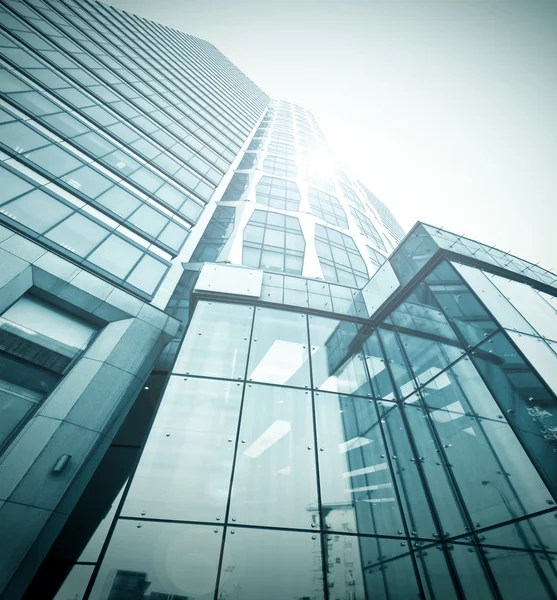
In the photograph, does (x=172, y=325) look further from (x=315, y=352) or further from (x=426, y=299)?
(x=426, y=299)

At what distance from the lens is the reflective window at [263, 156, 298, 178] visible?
88.5 ft

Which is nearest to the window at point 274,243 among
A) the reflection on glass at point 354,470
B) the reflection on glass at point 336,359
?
the reflection on glass at point 336,359

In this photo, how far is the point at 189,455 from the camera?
6730 millimetres

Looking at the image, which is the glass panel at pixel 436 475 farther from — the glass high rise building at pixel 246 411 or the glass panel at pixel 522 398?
the glass panel at pixel 522 398

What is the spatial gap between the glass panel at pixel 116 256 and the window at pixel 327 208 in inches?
556

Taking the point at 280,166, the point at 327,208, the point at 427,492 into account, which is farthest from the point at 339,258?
the point at 280,166

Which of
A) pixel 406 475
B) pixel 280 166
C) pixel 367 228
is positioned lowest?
pixel 406 475

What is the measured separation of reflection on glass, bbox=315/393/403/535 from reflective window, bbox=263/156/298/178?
911 inches

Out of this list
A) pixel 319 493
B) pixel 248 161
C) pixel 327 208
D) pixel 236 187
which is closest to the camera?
pixel 319 493

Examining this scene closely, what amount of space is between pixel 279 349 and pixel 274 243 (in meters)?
9.95

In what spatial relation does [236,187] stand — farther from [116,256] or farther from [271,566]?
[271,566]

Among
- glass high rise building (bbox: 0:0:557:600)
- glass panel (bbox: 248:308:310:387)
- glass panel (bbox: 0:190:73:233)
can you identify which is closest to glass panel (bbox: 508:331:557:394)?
glass high rise building (bbox: 0:0:557:600)

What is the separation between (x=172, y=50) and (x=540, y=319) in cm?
5294

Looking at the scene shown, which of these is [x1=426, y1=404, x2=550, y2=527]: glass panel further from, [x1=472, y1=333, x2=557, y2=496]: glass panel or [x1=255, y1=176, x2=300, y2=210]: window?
[x1=255, y1=176, x2=300, y2=210]: window
